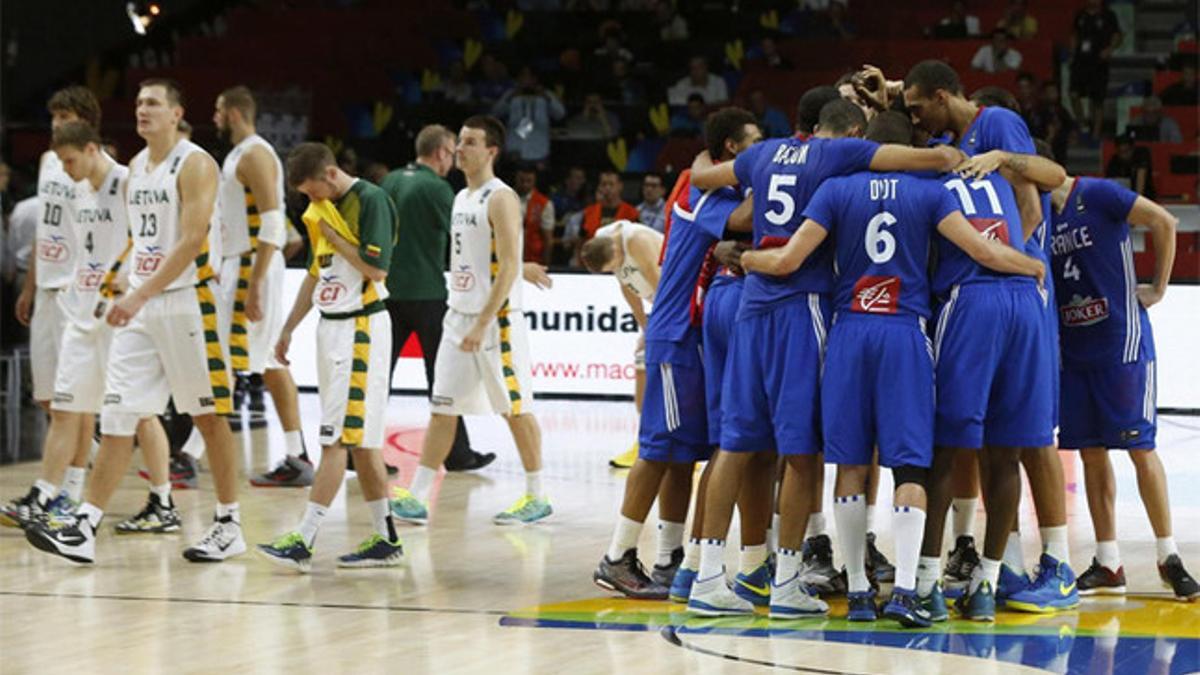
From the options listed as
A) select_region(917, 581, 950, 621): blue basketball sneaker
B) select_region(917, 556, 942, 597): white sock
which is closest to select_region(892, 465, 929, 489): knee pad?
select_region(917, 556, 942, 597): white sock

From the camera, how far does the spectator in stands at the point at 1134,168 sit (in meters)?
18.6

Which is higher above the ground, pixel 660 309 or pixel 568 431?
pixel 660 309

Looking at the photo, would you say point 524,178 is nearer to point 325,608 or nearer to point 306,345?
point 306,345

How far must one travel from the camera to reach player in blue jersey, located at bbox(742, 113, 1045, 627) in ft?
24.7

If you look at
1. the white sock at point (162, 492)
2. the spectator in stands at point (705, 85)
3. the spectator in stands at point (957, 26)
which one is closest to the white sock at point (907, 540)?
the white sock at point (162, 492)

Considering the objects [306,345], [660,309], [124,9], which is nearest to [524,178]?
[306,345]

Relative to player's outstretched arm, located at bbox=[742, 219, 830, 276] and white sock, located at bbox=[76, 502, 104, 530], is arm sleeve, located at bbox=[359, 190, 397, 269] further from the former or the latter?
player's outstretched arm, located at bbox=[742, 219, 830, 276]

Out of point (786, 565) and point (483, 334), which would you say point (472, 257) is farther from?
point (786, 565)

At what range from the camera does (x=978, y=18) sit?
21.5 meters

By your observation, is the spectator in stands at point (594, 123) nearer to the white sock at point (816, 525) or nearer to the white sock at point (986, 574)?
the white sock at point (816, 525)

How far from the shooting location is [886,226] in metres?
7.57

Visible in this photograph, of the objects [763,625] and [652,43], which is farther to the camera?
[652,43]

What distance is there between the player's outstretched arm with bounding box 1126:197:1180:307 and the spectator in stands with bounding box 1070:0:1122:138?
493 inches

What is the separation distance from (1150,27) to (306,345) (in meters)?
10.7
